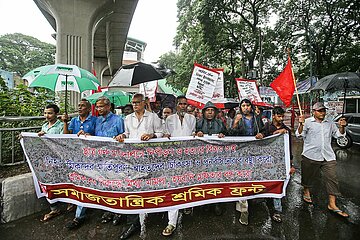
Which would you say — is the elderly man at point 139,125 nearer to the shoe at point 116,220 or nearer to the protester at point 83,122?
the shoe at point 116,220

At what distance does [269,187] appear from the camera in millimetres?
3275

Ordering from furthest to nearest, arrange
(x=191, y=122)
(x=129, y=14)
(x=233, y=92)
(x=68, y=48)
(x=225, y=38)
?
(x=233, y=92), (x=225, y=38), (x=129, y=14), (x=68, y=48), (x=191, y=122)

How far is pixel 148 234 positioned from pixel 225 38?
18012 millimetres

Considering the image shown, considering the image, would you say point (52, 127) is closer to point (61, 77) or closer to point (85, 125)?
point (85, 125)

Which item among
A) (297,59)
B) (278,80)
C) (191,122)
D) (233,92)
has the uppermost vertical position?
(297,59)

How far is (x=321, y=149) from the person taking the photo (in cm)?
366

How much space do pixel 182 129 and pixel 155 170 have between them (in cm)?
72

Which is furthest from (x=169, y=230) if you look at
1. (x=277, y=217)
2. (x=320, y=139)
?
(x=320, y=139)

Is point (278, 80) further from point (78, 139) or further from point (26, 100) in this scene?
point (26, 100)

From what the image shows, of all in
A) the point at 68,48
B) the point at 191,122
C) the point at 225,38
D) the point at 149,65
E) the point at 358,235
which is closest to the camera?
the point at 358,235

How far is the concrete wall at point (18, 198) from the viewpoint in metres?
3.25

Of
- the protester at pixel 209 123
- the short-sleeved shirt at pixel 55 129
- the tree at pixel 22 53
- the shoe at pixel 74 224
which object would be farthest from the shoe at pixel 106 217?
the tree at pixel 22 53

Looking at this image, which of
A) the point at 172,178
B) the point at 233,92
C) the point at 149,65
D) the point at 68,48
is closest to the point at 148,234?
the point at 172,178

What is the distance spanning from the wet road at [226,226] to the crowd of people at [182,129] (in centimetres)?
11
